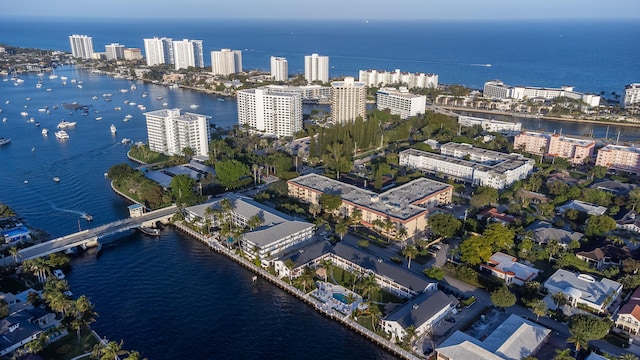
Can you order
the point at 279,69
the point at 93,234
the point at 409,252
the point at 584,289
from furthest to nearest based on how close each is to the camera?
the point at 279,69
the point at 93,234
the point at 409,252
the point at 584,289

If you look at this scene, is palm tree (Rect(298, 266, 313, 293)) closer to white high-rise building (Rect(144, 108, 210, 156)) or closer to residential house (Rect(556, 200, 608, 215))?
residential house (Rect(556, 200, 608, 215))

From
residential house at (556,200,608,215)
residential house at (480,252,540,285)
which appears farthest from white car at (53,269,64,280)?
residential house at (556,200,608,215)

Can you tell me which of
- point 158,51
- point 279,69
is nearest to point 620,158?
point 279,69

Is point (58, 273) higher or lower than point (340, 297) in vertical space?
higher

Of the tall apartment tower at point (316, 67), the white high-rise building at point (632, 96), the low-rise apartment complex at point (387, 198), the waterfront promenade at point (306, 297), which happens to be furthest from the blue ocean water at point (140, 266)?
the tall apartment tower at point (316, 67)

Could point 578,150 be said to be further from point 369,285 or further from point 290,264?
point 290,264

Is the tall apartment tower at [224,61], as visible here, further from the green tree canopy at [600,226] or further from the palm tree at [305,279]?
the green tree canopy at [600,226]

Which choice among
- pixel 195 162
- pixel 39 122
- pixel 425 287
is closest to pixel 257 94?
pixel 195 162
